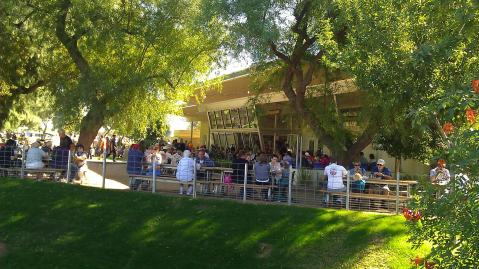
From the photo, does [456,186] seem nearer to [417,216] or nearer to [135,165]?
[417,216]

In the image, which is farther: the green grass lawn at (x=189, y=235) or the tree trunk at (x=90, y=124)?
the tree trunk at (x=90, y=124)

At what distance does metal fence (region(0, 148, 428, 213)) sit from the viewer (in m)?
12.9

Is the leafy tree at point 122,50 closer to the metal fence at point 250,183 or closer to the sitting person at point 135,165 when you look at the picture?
the metal fence at point 250,183

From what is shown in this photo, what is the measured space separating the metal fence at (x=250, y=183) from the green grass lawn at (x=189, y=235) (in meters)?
0.63

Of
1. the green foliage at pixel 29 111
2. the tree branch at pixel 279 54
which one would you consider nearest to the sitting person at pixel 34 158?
the green foliage at pixel 29 111

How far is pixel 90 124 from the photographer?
17.6 m

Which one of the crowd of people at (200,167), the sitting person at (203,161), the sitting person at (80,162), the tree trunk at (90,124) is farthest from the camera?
the tree trunk at (90,124)

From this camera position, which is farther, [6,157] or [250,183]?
[6,157]

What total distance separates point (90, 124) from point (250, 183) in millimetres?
6517

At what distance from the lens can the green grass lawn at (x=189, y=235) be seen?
1102 cm

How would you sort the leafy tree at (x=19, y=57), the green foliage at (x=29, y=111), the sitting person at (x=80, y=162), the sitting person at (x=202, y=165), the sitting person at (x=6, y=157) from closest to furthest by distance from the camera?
the sitting person at (x=202, y=165) → the sitting person at (x=80, y=162) → the sitting person at (x=6, y=157) → the leafy tree at (x=19, y=57) → the green foliage at (x=29, y=111)

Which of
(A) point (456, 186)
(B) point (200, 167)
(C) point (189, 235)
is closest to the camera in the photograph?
(A) point (456, 186)

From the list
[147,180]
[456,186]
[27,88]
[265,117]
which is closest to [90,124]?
[147,180]

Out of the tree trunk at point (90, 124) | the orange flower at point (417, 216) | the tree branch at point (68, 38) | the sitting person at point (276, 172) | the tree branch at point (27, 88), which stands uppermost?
the tree branch at point (68, 38)
